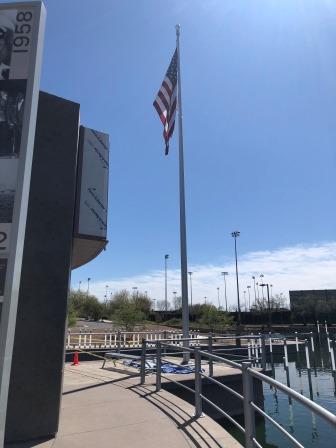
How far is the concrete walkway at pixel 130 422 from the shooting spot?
5.54 meters

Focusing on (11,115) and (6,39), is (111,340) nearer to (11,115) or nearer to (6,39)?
(11,115)

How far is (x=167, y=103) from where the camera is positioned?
15.7 m

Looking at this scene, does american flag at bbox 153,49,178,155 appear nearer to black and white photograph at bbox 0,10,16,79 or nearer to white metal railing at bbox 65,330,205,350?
white metal railing at bbox 65,330,205,350

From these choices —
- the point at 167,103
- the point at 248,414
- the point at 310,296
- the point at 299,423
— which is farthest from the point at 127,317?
the point at 310,296

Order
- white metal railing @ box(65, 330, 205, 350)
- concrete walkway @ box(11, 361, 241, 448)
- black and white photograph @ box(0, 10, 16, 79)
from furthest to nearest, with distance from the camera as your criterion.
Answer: white metal railing @ box(65, 330, 205, 350) → concrete walkway @ box(11, 361, 241, 448) → black and white photograph @ box(0, 10, 16, 79)

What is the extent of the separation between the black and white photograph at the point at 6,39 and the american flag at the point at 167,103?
1138cm

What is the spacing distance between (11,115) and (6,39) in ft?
2.63

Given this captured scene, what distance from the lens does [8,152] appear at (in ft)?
12.2

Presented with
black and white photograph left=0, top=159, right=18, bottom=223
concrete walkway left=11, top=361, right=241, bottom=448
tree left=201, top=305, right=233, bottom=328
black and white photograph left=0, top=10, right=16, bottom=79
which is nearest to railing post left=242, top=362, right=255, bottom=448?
concrete walkway left=11, top=361, right=241, bottom=448

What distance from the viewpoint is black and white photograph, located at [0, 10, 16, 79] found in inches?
152

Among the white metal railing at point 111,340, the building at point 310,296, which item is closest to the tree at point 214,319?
the white metal railing at point 111,340

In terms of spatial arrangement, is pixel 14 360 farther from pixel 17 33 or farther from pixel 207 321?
pixel 207 321

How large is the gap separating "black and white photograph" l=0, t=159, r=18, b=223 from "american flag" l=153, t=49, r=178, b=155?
11.9m

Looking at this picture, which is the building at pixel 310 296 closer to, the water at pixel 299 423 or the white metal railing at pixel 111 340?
the white metal railing at pixel 111 340
